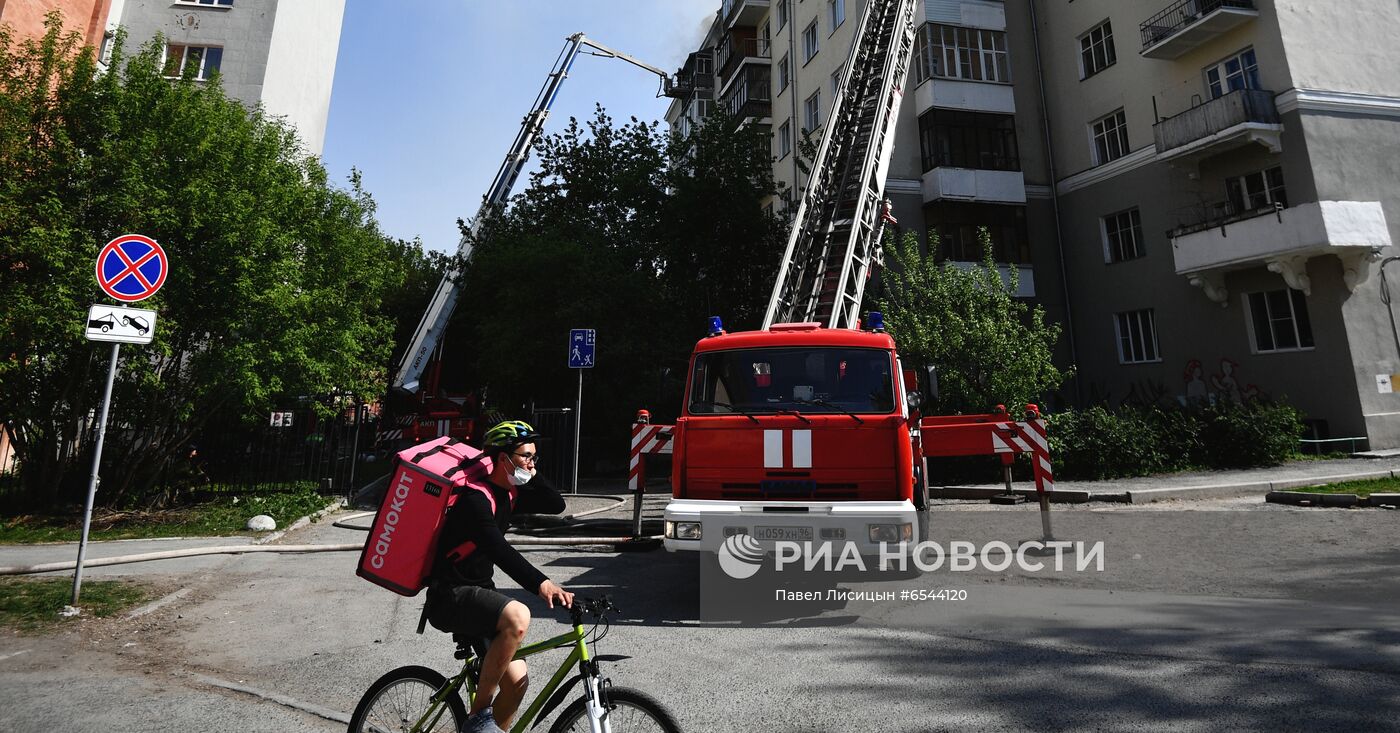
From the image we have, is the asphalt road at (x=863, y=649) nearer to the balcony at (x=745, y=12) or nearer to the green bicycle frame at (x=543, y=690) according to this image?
the green bicycle frame at (x=543, y=690)

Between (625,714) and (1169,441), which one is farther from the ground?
(1169,441)

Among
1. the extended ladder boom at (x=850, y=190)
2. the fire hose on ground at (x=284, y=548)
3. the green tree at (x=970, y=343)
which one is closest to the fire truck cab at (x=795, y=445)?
the fire hose on ground at (x=284, y=548)

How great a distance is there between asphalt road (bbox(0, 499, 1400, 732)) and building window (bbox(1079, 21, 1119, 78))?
1847 cm

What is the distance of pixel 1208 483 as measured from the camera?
11.6 meters

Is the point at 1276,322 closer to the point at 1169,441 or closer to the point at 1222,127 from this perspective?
the point at 1222,127

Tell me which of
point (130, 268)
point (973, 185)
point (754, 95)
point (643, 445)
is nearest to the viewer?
point (130, 268)

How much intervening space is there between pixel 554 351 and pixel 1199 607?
48.5 feet

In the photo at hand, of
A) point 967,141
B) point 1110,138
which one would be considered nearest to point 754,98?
point 967,141

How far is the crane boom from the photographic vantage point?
20500 millimetres

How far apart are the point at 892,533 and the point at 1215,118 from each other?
17.9 m

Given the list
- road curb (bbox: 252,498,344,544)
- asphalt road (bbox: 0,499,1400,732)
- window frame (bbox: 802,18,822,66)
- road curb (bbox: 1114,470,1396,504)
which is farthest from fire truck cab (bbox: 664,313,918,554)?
window frame (bbox: 802,18,822,66)

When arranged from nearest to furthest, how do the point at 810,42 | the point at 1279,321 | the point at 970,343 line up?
the point at 970,343 < the point at 1279,321 < the point at 810,42

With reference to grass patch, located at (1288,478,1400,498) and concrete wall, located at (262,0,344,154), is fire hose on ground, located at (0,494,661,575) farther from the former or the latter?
concrete wall, located at (262,0,344,154)

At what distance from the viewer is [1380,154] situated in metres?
16.3
